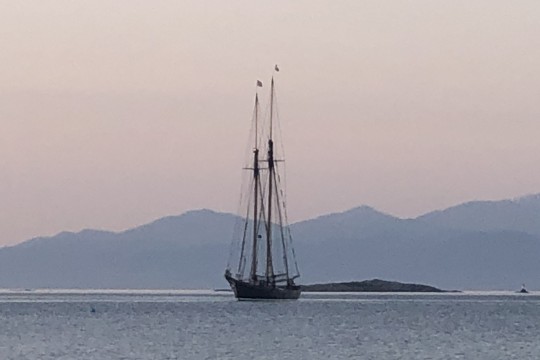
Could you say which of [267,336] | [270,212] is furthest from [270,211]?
[267,336]

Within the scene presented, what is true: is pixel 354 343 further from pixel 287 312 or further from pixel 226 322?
pixel 287 312

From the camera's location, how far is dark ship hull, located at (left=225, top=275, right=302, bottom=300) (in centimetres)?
14788

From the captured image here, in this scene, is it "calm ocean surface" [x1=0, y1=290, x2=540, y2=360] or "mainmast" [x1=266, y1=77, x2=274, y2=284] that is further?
"mainmast" [x1=266, y1=77, x2=274, y2=284]

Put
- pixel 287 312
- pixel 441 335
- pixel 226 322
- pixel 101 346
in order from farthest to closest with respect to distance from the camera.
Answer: pixel 287 312
pixel 226 322
pixel 441 335
pixel 101 346

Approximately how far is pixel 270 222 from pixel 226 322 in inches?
1481

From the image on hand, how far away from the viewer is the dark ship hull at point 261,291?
147875 mm

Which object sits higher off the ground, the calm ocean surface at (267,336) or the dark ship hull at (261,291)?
the dark ship hull at (261,291)

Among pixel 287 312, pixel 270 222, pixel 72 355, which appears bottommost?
pixel 72 355

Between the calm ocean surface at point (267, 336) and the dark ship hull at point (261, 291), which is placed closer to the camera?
the calm ocean surface at point (267, 336)

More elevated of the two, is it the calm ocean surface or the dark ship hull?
the dark ship hull

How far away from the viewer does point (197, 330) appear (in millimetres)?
99062

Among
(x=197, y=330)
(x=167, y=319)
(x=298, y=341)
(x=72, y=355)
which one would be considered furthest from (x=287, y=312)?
(x=72, y=355)

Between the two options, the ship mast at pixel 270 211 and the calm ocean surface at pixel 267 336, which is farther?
the ship mast at pixel 270 211

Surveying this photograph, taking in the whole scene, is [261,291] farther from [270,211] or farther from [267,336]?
[267,336]
